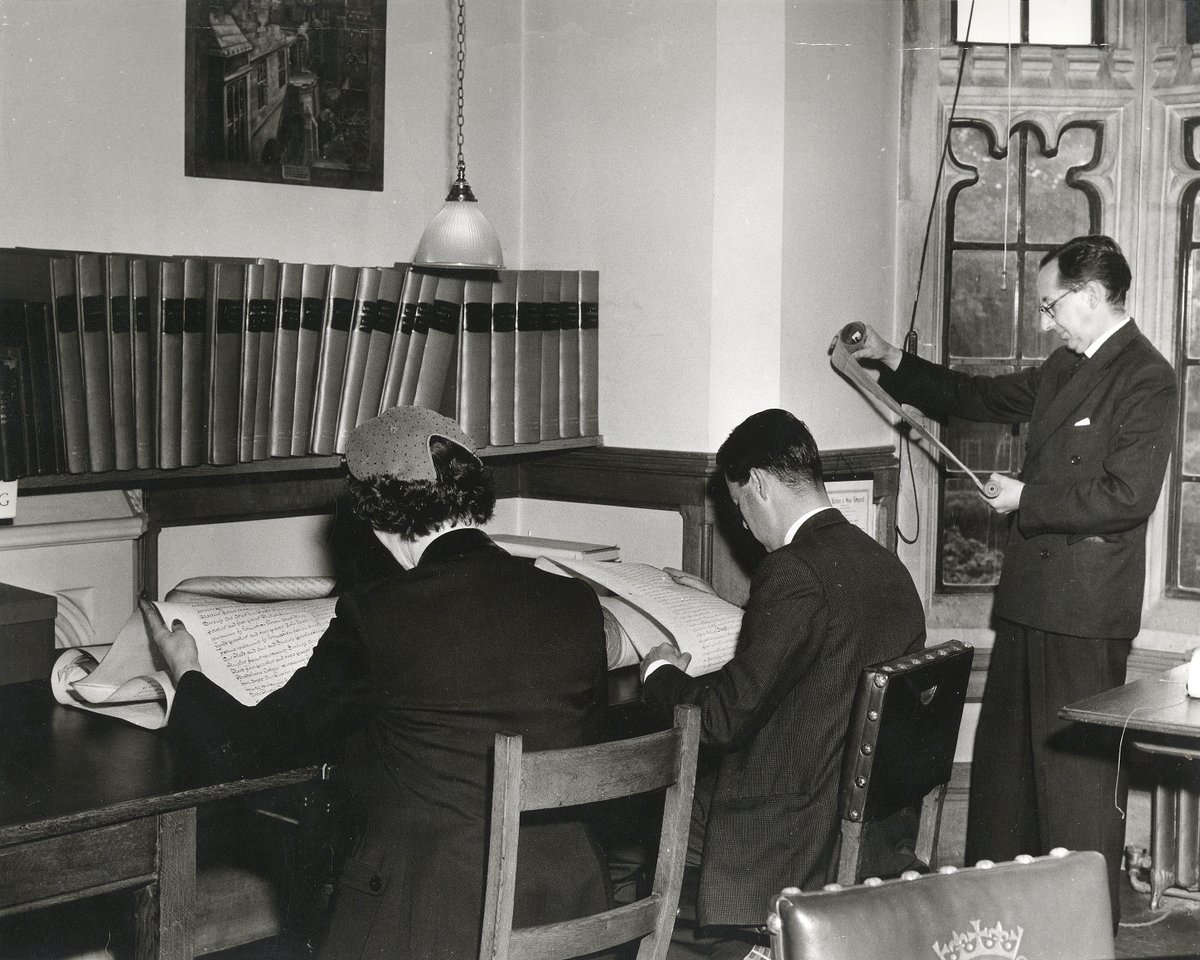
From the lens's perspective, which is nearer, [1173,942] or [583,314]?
[1173,942]

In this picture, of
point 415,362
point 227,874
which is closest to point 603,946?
point 227,874

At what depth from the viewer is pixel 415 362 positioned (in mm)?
3359

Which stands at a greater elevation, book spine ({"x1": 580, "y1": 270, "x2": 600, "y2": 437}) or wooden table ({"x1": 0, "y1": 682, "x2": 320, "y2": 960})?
book spine ({"x1": 580, "y1": 270, "x2": 600, "y2": 437})

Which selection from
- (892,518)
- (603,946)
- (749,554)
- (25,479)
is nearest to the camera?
(603,946)

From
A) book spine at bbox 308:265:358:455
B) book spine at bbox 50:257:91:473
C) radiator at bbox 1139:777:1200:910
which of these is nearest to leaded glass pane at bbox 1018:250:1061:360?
radiator at bbox 1139:777:1200:910

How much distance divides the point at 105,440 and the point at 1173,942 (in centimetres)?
294

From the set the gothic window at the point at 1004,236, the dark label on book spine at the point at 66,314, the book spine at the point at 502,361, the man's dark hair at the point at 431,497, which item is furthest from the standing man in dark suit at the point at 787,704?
the gothic window at the point at 1004,236

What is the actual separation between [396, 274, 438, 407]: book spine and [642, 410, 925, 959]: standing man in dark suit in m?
1.19

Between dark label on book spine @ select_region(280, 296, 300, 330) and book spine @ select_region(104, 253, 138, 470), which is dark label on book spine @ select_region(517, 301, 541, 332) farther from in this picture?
book spine @ select_region(104, 253, 138, 470)

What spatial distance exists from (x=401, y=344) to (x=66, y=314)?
0.86 metres

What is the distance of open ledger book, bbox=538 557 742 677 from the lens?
2.88 m

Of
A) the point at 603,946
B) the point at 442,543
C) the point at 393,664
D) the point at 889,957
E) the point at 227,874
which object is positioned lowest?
the point at 227,874

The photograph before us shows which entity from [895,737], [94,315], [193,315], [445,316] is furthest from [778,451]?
[94,315]

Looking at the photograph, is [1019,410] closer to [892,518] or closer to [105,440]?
[892,518]
